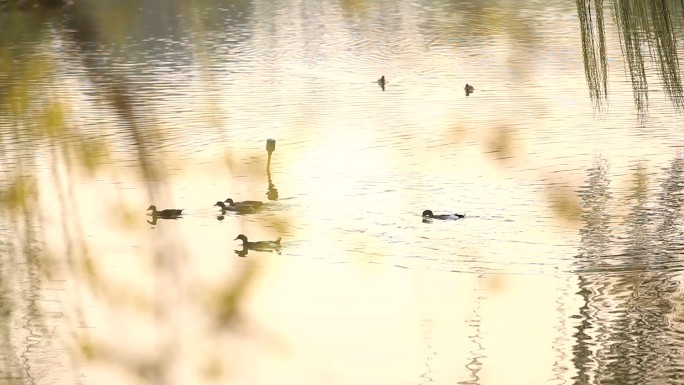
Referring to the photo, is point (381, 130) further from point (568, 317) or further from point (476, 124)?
point (568, 317)

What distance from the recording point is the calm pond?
6.05m

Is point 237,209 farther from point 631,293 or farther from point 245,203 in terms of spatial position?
point 631,293

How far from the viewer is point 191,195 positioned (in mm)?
9938

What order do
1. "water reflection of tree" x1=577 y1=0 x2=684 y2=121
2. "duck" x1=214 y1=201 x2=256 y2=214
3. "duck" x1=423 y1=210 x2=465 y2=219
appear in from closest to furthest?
"water reflection of tree" x1=577 y1=0 x2=684 y2=121 → "duck" x1=423 y1=210 x2=465 y2=219 → "duck" x1=214 y1=201 x2=256 y2=214

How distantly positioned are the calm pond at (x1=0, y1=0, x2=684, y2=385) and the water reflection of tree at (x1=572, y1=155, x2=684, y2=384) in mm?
18

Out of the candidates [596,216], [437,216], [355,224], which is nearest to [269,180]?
[355,224]

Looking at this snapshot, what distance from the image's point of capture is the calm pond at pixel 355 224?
238 inches

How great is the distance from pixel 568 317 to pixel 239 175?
4.49m

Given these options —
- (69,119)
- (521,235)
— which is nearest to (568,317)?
(521,235)

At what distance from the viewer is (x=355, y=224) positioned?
8.87 metres

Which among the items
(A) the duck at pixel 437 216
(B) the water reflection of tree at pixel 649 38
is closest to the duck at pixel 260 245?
(A) the duck at pixel 437 216

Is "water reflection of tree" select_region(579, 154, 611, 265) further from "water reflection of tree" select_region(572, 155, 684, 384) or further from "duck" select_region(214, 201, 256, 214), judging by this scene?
"duck" select_region(214, 201, 256, 214)

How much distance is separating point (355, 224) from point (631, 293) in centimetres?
222

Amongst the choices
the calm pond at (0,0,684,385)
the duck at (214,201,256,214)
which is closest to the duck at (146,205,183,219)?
the calm pond at (0,0,684,385)
